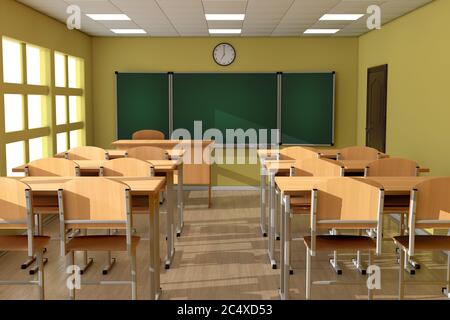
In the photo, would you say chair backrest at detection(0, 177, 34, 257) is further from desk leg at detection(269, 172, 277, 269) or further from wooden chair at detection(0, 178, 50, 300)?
desk leg at detection(269, 172, 277, 269)

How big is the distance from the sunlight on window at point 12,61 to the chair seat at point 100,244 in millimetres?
3418

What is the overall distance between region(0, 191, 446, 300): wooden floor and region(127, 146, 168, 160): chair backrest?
3.22ft

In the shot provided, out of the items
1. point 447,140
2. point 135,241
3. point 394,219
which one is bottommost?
point 394,219

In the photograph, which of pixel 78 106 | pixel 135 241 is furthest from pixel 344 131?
pixel 135 241

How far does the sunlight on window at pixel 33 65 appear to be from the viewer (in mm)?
7547

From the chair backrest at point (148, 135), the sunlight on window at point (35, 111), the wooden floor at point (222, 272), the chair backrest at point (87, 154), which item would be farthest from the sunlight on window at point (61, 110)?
the chair backrest at point (87, 154)

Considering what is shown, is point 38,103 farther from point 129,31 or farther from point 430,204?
point 430,204

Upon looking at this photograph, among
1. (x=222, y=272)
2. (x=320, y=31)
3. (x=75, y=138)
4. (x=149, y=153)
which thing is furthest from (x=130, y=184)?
(x=320, y=31)

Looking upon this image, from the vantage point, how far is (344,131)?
408 inches

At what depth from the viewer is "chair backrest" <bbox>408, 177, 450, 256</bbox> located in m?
3.70

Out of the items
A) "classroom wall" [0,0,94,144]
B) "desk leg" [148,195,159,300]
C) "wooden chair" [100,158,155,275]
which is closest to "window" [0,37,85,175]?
"classroom wall" [0,0,94,144]

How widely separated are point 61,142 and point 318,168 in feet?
16.1

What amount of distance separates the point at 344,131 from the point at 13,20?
6.17m

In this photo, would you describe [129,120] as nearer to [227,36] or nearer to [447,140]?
[227,36]
